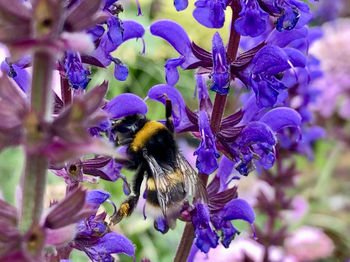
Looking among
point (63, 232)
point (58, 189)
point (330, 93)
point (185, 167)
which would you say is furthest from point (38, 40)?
point (330, 93)

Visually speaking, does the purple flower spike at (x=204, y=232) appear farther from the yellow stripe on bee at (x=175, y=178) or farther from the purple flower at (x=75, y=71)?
the purple flower at (x=75, y=71)

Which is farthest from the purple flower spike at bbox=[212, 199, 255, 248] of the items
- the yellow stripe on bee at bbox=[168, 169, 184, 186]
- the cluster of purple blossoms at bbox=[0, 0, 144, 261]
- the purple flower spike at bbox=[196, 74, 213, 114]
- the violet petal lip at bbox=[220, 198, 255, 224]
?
the cluster of purple blossoms at bbox=[0, 0, 144, 261]

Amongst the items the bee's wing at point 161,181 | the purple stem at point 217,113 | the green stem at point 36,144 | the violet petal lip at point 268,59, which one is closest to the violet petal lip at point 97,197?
A: the bee's wing at point 161,181

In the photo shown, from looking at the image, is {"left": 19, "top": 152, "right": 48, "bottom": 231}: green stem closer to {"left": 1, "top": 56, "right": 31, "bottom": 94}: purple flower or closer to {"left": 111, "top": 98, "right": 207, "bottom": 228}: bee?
{"left": 1, "top": 56, "right": 31, "bottom": 94}: purple flower

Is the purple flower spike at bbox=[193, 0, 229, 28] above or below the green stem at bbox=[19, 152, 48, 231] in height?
above

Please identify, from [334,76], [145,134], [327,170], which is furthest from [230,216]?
[334,76]

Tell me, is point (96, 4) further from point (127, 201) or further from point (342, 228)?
point (342, 228)
